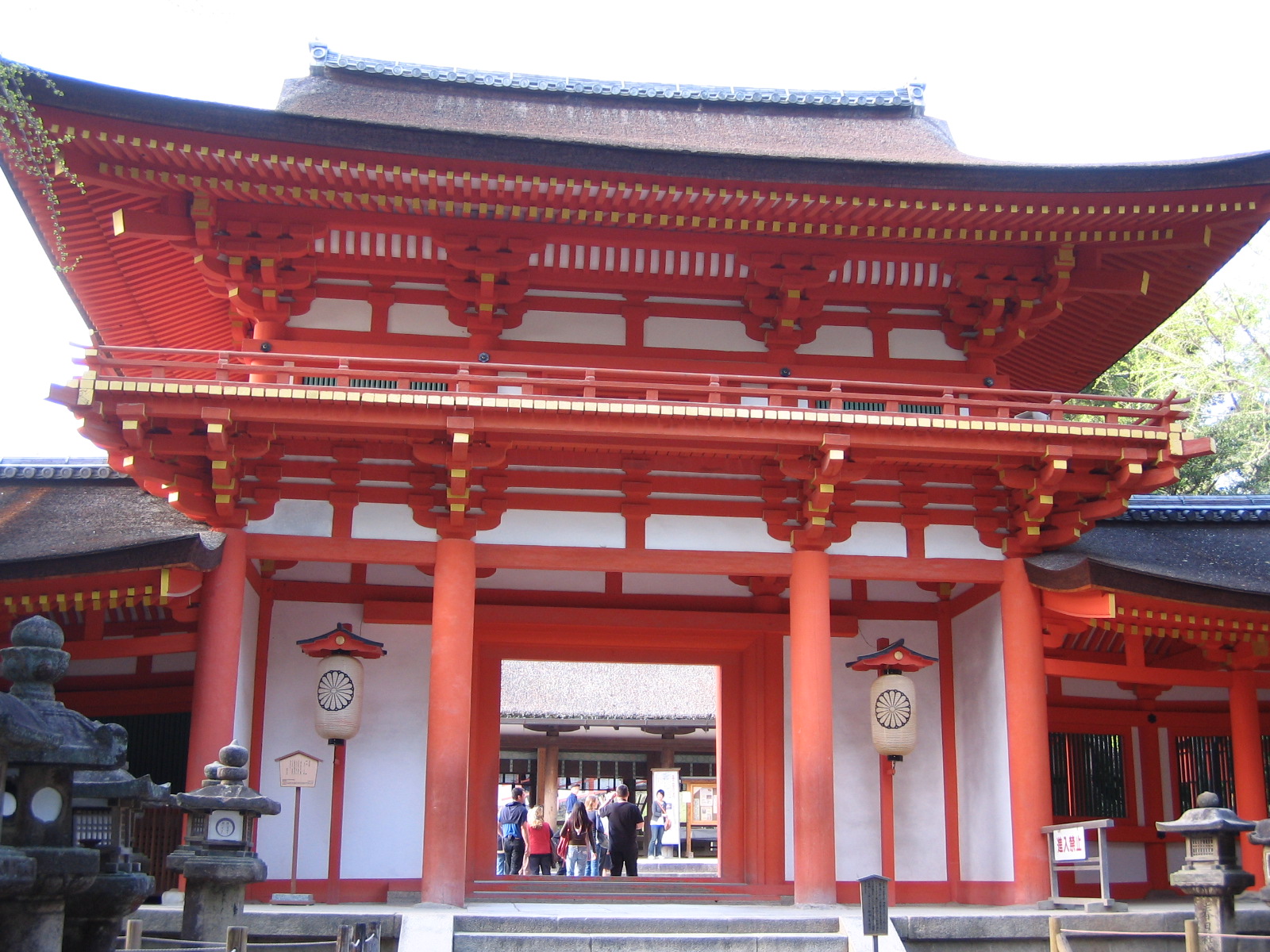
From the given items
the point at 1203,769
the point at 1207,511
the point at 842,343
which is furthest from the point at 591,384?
the point at 1203,769

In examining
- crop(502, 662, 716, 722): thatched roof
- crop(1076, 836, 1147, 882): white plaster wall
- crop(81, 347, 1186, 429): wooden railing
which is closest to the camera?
crop(81, 347, 1186, 429): wooden railing

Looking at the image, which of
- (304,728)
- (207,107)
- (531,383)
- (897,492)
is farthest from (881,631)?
(207,107)

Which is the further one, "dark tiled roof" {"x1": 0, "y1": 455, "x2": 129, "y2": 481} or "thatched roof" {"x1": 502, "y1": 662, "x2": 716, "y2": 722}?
"thatched roof" {"x1": 502, "y1": 662, "x2": 716, "y2": 722}

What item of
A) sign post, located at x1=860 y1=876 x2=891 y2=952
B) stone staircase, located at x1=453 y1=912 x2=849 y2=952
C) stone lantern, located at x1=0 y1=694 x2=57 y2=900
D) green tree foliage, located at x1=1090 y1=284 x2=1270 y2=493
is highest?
green tree foliage, located at x1=1090 y1=284 x2=1270 y2=493

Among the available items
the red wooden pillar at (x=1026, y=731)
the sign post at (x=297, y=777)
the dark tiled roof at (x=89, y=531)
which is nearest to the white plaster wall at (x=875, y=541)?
the red wooden pillar at (x=1026, y=731)

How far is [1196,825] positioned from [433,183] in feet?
26.7

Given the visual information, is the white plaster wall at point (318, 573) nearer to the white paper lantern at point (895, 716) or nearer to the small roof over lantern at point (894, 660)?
the small roof over lantern at point (894, 660)

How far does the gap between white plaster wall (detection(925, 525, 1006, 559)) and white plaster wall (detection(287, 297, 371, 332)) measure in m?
5.88

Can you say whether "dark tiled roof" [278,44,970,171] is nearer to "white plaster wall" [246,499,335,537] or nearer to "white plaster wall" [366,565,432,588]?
"white plaster wall" [246,499,335,537]

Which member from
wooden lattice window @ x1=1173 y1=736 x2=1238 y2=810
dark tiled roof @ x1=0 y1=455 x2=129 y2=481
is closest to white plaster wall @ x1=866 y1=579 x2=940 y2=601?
wooden lattice window @ x1=1173 y1=736 x2=1238 y2=810

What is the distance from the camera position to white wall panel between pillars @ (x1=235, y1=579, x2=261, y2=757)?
11281mm

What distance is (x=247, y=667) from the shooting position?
11.7m

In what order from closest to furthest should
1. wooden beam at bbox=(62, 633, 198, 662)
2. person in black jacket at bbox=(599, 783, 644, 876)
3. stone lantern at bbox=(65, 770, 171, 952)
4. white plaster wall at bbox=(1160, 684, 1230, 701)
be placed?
stone lantern at bbox=(65, 770, 171, 952), wooden beam at bbox=(62, 633, 198, 662), white plaster wall at bbox=(1160, 684, 1230, 701), person in black jacket at bbox=(599, 783, 644, 876)

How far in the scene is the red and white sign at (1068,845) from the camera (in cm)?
1033
